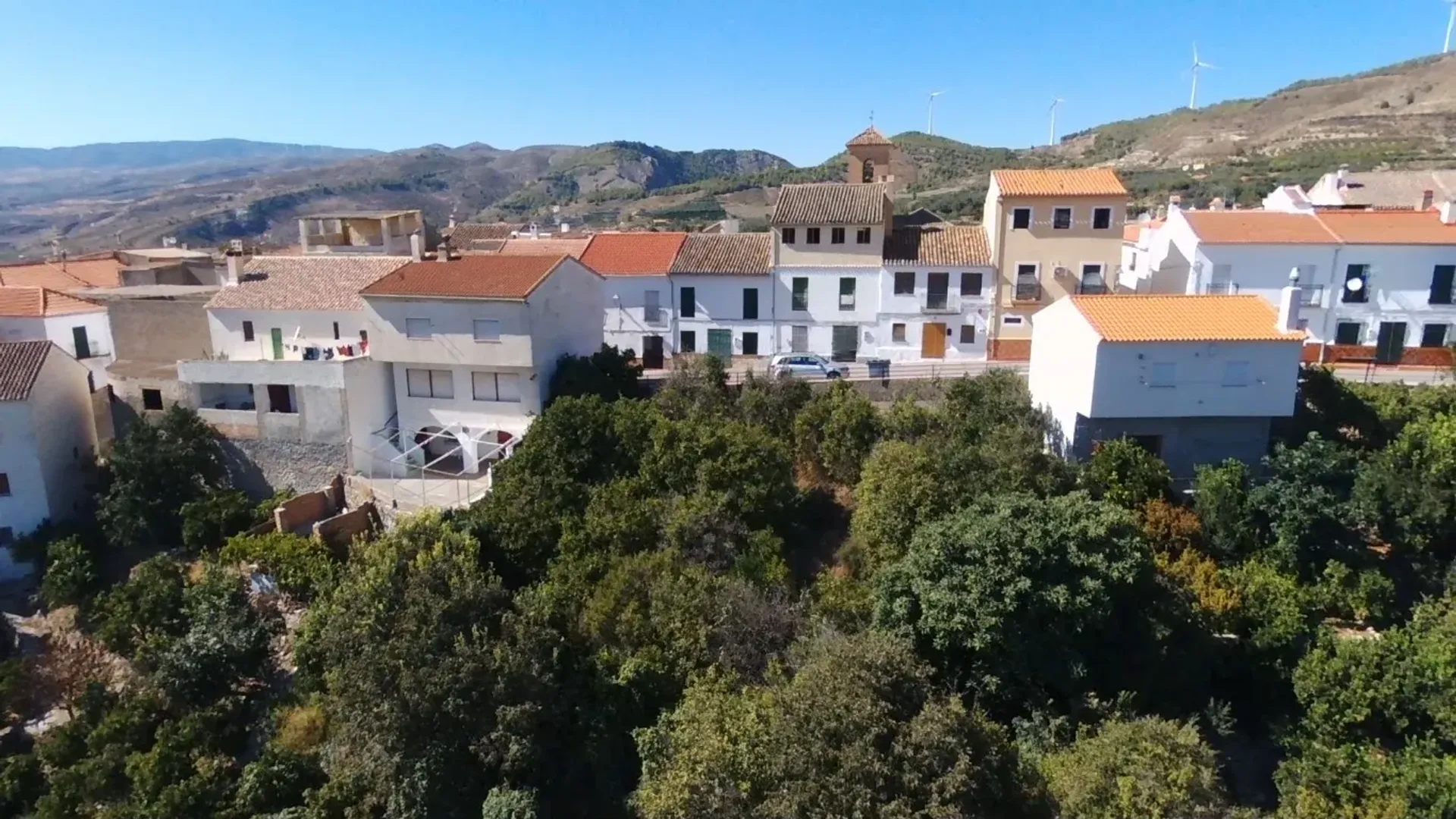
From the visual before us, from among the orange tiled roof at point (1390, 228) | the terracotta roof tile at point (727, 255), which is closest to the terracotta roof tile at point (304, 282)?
the terracotta roof tile at point (727, 255)

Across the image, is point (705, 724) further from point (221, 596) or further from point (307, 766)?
point (221, 596)

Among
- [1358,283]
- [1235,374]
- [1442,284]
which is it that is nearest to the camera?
[1235,374]

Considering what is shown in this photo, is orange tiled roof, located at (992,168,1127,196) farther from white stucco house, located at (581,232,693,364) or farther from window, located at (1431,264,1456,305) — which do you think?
white stucco house, located at (581,232,693,364)

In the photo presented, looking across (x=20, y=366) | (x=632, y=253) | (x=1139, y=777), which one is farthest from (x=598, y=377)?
(x=1139, y=777)

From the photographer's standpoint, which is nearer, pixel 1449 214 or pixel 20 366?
pixel 20 366

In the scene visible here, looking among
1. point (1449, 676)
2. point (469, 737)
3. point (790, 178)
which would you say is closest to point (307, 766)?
point (469, 737)

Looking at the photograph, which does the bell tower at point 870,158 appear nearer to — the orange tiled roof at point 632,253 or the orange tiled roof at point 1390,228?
the orange tiled roof at point 632,253

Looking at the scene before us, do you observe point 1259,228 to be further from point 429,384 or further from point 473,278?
point 429,384
